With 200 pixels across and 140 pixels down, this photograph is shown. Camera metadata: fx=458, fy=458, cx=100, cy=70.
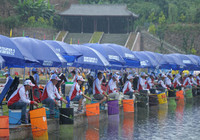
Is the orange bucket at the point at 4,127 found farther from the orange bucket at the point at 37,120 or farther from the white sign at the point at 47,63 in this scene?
the white sign at the point at 47,63

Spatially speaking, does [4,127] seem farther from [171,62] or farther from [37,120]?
[171,62]

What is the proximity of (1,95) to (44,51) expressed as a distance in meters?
3.75

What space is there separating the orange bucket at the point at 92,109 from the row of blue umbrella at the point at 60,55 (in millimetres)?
1995

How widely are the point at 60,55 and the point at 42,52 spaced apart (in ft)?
3.63

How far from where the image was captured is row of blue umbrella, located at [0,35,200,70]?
567 inches

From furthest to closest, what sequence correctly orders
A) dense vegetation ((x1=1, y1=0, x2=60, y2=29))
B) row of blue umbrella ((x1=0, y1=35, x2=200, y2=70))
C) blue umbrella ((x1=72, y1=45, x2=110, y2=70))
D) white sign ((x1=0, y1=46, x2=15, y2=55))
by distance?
dense vegetation ((x1=1, y1=0, x2=60, y2=29)) → blue umbrella ((x1=72, y1=45, x2=110, y2=70)) → row of blue umbrella ((x1=0, y1=35, x2=200, y2=70)) → white sign ((x1=0, y1=46, x2=15, y2=55))

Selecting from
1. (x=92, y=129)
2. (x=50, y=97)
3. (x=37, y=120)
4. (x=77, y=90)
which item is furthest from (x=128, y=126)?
(x=37, y=120)

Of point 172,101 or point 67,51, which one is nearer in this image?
point 67,51

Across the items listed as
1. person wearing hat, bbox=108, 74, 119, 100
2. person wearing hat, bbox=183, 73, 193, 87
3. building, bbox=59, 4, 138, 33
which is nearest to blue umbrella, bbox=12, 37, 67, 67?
person wearing hat, bbox=108, 74, 119, 100

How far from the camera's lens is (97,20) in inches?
2918

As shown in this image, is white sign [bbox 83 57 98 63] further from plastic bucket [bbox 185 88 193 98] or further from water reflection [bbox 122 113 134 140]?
plastic bucket [bbox 185 88 193 98]

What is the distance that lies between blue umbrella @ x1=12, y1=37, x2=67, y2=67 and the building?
5530 cm

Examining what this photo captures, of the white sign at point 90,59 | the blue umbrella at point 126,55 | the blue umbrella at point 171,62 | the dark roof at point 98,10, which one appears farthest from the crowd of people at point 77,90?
the dark roof at point 98,10

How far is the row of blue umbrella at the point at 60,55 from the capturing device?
1439 cm
